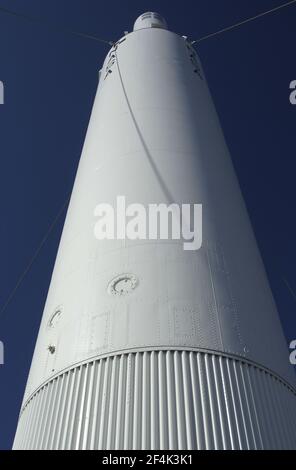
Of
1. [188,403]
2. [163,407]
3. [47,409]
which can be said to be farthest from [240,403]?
[47,409]

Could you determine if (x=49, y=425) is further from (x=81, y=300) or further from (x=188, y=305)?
(x=188, y=305)

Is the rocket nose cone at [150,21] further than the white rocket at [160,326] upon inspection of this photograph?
Yes

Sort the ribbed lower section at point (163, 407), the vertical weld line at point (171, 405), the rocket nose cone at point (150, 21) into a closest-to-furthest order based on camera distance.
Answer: the vertical weld line at point (171, 405)
the ribbed lower section at point (163, 407)
the rocket nose cone at point (150, 21)

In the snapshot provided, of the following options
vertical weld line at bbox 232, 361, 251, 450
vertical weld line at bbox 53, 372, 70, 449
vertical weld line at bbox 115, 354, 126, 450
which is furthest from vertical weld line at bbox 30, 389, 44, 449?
vertical weld line at bbox 232, 361, 251, 450

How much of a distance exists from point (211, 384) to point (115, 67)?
10.4m

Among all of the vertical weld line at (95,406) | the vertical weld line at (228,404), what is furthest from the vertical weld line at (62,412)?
the vertical weld line at (228,404)

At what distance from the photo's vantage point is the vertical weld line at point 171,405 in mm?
6354

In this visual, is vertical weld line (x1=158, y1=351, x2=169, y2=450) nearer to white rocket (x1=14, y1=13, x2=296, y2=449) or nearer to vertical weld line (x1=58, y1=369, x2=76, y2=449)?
white rocket (x1=14, y1=13, x2=296, y2=449)

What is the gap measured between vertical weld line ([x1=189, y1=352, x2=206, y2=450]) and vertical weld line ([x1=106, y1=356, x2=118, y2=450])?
101 cm

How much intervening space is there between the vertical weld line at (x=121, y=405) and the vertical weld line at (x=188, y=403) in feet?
2.60

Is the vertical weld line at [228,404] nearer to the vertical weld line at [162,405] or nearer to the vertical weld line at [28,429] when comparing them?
the vertical weld line at [162,405]

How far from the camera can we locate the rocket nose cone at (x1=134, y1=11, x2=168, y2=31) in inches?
655

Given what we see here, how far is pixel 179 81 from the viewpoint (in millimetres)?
13258

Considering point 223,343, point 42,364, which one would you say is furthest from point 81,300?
point 223,343
